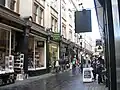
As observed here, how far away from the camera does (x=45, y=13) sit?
29.1m

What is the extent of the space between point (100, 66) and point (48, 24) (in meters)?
13.6

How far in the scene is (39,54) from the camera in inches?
1094

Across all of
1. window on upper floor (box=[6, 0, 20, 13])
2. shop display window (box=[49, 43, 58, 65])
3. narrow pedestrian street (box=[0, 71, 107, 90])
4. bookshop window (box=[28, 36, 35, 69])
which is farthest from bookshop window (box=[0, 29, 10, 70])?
shop display window (box=[49, 43, 58, 65])

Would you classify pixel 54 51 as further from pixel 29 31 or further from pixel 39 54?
pixel 29 31

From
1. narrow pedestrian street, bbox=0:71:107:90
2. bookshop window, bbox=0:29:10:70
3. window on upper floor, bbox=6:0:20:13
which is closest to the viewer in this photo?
narrow pedestrian street, bbox=0:71:107:90

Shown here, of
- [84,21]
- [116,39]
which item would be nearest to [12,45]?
[84,21]

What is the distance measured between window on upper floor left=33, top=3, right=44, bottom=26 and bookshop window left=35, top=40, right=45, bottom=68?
2.15 metres

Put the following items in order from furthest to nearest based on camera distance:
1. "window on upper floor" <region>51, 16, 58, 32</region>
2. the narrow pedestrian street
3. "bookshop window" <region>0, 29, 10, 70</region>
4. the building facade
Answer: "window on upper floor" <region>51, 16, 58, 32</region> → the building facade → "bookshop window" <region>0, 29, 10, 70</region> → the narrow pedestrian street

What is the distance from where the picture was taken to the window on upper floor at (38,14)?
25.5 metres

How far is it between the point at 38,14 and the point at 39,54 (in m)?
4.30

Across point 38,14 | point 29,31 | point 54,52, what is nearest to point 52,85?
point 29,31

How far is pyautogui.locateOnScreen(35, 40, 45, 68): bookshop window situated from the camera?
2653 cm

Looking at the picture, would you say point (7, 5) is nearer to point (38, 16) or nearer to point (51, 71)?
point (38, 16)

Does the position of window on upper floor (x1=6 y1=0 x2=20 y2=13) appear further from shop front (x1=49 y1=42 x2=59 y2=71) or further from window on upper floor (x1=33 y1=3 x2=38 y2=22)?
shop front (x1=49 y1=42 x2=59 y2=71)
